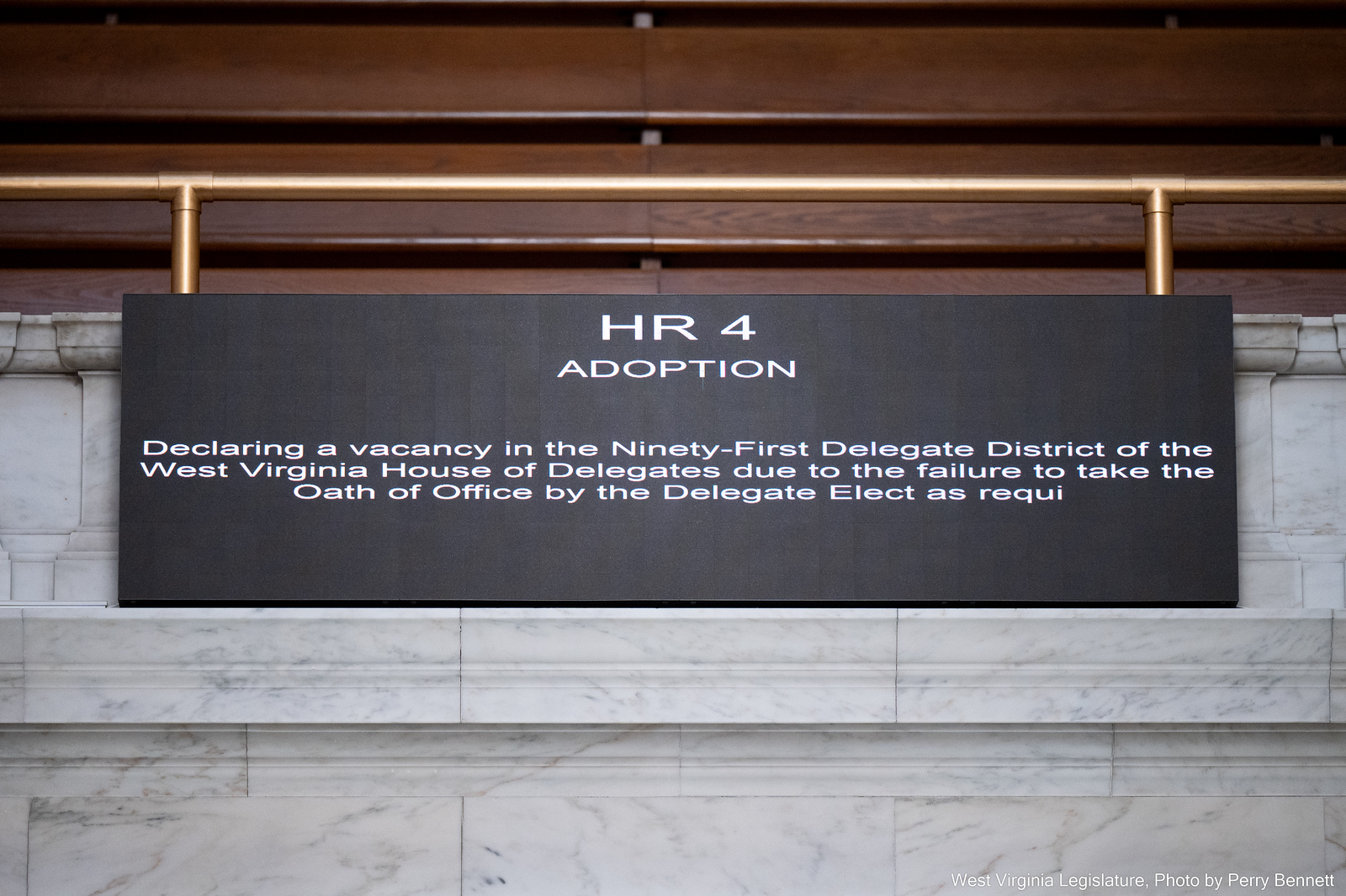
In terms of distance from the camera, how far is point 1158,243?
2.62 metres

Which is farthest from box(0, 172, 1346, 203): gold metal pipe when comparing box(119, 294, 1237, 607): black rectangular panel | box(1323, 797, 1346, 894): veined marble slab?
box(1323, 797, 1346, 894): veined marble slab

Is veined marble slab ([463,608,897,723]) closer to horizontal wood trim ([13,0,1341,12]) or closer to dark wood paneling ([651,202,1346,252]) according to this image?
dark wood paneling ([651,202,1346,252])

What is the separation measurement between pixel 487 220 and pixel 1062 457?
3.12 m

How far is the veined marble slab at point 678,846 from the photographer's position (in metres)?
2.36

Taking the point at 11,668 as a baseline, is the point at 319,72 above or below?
above

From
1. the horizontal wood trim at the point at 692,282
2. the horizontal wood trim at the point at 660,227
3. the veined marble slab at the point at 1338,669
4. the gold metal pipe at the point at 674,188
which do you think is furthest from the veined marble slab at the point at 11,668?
the veined marble slab at the point at 1338,669

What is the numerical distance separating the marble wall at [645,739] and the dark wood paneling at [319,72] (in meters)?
2.57

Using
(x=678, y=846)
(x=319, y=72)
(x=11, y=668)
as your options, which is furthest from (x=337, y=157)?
(x=678, y=846)

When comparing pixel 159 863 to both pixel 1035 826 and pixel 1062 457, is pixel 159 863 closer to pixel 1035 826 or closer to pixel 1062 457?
pixel 1035 826

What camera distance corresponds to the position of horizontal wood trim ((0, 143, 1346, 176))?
4.53 m

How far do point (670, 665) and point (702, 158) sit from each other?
299cm

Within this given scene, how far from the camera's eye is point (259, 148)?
4.56m

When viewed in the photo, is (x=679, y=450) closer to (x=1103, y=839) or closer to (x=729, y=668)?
(x=729, y=668)

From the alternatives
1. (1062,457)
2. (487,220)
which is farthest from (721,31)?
(1062,457)
